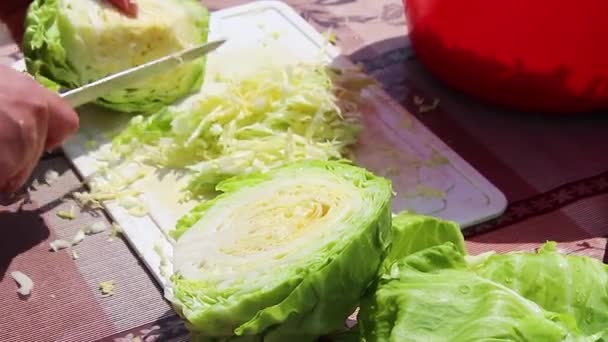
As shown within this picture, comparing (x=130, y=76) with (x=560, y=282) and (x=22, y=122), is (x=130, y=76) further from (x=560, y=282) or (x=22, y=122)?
(x=560, y=282)

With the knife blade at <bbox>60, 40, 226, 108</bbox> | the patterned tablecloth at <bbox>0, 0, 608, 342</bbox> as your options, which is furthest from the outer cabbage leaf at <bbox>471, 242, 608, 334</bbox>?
the knife blade at <bbox>60, 40, 226, 108</bbox>

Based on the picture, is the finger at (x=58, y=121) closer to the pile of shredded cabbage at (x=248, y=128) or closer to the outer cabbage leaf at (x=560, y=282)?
the pile of shredded cabbage at (x=248, y=128)

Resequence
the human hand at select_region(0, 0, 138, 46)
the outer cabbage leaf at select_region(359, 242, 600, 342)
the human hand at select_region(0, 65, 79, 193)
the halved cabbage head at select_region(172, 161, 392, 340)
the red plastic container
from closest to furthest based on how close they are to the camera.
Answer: the outer cabbage leaf at select_region(359, 242, 600, 342)
the halved cabbage head at select_region(172, 161, 392, 340)
the human hand at select_region(0, 65, 79, 193)
the red plastic container
the human hand at select_region(0, 0, 138, 46)

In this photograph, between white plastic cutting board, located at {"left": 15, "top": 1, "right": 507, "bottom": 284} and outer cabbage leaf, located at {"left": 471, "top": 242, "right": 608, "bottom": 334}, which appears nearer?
outer cabbage leaf, located at {"left": 471, "top": 242, "right": 608, "bottom": 334}

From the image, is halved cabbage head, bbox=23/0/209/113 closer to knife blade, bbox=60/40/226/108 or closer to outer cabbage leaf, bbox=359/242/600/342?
knife blade, bbox=60/40/226/108

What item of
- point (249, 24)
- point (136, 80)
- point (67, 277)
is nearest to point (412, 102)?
point (249, 24)

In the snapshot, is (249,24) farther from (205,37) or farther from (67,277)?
(67,277)
